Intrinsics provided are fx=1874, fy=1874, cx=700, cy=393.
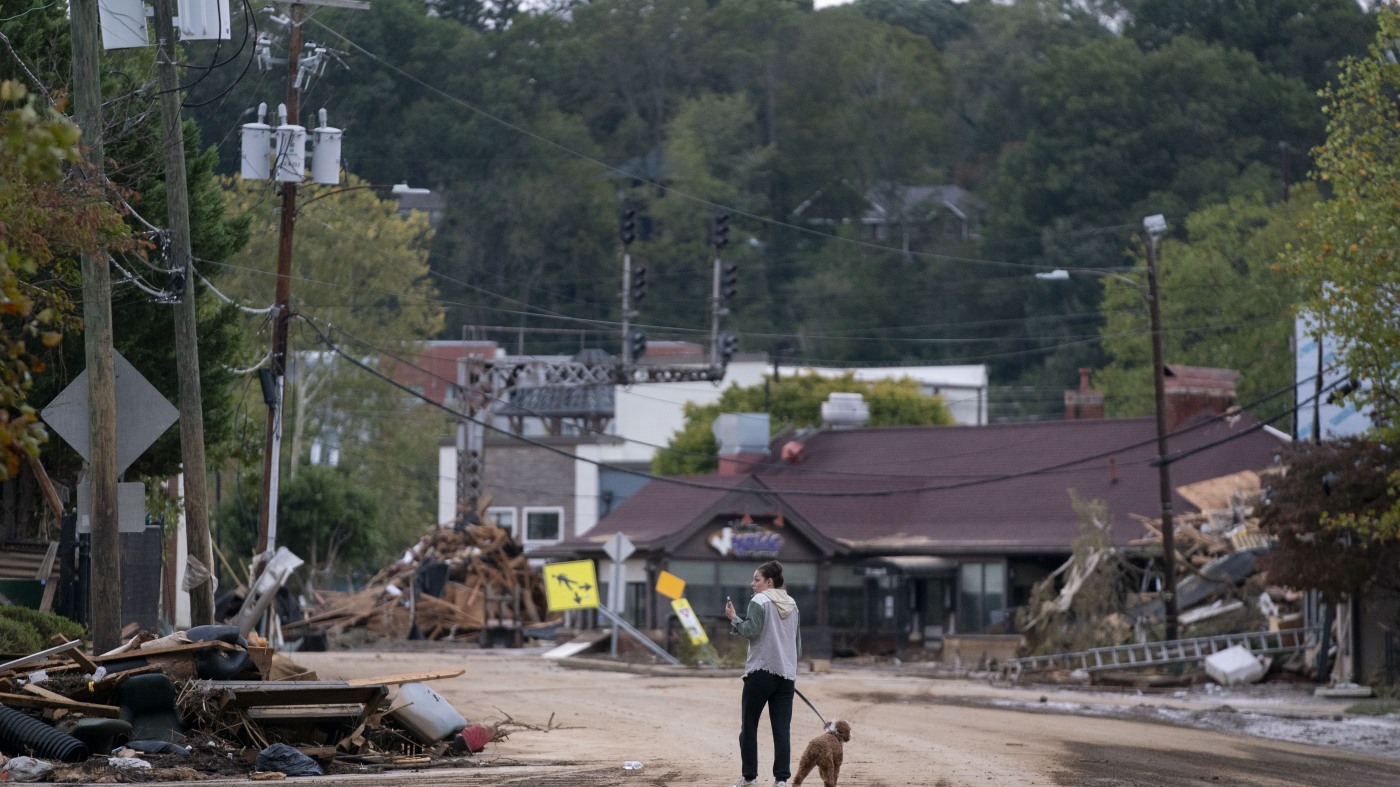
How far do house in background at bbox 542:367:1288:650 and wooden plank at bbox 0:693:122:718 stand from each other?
91.2 feet

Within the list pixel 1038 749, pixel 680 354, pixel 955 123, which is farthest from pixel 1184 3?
pixel 1038 749

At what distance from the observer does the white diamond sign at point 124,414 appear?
1697 cm

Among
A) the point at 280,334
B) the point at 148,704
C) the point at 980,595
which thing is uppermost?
the point at 280,334

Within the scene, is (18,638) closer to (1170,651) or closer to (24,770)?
(24,770)

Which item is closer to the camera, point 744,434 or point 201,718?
point 201,718

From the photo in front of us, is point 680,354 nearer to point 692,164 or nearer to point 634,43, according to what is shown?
point 692,164

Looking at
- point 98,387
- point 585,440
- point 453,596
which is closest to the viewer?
point 98,387

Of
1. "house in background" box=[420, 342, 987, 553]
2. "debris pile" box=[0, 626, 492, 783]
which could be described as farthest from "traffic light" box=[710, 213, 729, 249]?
"debris pile" box=[0, 626, 492, 783]

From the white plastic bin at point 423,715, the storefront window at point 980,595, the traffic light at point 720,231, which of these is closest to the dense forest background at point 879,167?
the traffic light at point 720,231

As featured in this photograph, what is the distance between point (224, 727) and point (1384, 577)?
1869cm

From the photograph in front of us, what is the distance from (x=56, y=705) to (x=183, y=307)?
654 centimetres

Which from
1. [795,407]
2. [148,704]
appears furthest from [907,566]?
[148,704]

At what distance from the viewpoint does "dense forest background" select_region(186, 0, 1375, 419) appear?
256 feet

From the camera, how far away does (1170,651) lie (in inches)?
1339
